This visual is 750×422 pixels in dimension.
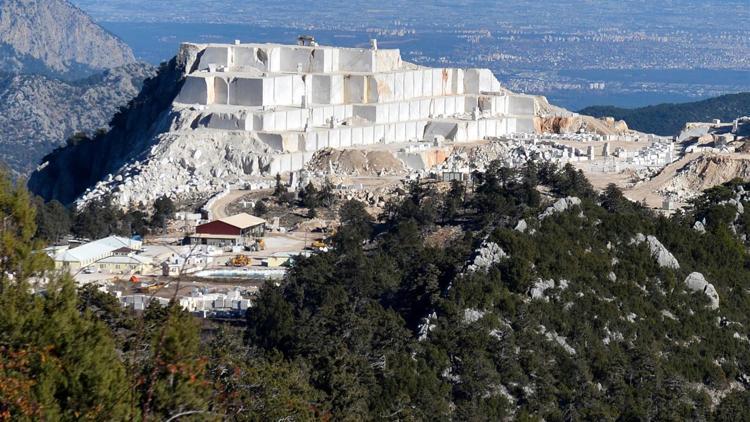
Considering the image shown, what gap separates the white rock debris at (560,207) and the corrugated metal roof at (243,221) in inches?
437

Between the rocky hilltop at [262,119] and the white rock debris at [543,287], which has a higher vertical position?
the white rock debris at [543,287]

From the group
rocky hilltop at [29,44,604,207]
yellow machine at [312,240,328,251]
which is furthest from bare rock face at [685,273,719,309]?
rocky hilltop at [29,44,604,207]

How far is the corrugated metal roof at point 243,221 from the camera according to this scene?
161ft

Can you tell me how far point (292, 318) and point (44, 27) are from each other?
162m

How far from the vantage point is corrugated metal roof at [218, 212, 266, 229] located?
48956mm

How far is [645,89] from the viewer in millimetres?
174875

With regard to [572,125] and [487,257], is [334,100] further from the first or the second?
[487,257]

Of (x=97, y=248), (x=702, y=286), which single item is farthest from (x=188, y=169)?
(x=702, y=286)

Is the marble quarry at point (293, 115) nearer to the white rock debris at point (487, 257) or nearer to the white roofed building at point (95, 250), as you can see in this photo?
the white roofed building at point (95, 250)

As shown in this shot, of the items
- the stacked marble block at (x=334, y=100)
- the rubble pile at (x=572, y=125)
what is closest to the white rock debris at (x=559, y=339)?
the stacked marble block at (x=334, y=100)

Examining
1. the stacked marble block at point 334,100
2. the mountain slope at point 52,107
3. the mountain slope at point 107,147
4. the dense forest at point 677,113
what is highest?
the stacked marble block at point 334,100

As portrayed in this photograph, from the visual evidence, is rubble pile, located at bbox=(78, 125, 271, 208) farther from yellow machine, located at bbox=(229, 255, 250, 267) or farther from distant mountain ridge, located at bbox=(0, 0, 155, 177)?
distant mountain ridge, located at bbox=(0, 0, 155, 177)

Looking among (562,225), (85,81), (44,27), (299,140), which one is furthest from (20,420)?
(44,27)

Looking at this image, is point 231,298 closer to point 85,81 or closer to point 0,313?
point 0,313
